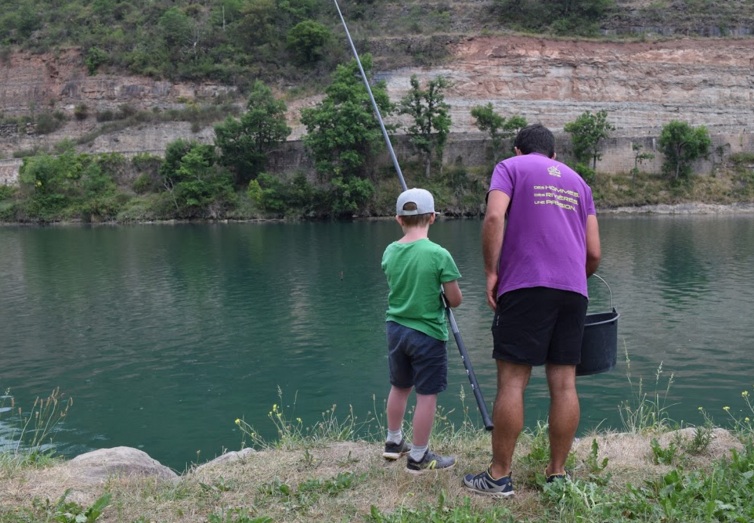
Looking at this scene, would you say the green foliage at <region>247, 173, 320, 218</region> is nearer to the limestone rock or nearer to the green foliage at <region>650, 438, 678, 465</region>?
the limestone rock

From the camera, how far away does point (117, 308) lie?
648 inches

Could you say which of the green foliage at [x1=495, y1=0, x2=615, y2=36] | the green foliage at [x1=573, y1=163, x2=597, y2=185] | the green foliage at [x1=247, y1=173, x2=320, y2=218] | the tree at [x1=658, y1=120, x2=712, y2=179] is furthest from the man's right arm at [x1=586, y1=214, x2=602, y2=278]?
the green foliage at [x1=495, y1=0, x2=615, y2=36]

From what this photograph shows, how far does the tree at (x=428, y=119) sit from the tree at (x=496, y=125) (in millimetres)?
2347

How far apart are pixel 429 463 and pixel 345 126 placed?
133 ft

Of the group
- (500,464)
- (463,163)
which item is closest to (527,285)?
(500,464)

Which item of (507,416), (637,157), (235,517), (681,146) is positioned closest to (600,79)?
(637,157)

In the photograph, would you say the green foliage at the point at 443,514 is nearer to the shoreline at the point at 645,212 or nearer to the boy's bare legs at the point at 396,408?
the boy's bare legs at the point at 396,408

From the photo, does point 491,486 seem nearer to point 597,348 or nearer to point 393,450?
point 393,450

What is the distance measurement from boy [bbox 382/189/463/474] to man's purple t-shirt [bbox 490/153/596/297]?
49 cm

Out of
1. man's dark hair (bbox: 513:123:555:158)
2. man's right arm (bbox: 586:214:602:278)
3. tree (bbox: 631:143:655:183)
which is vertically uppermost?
tree (bbox: 631:143:655:183)

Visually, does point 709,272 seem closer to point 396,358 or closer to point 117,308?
point 117,308

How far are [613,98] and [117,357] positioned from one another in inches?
1950

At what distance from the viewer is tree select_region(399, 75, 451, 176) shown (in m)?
45.2

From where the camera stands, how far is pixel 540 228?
12.6ft
